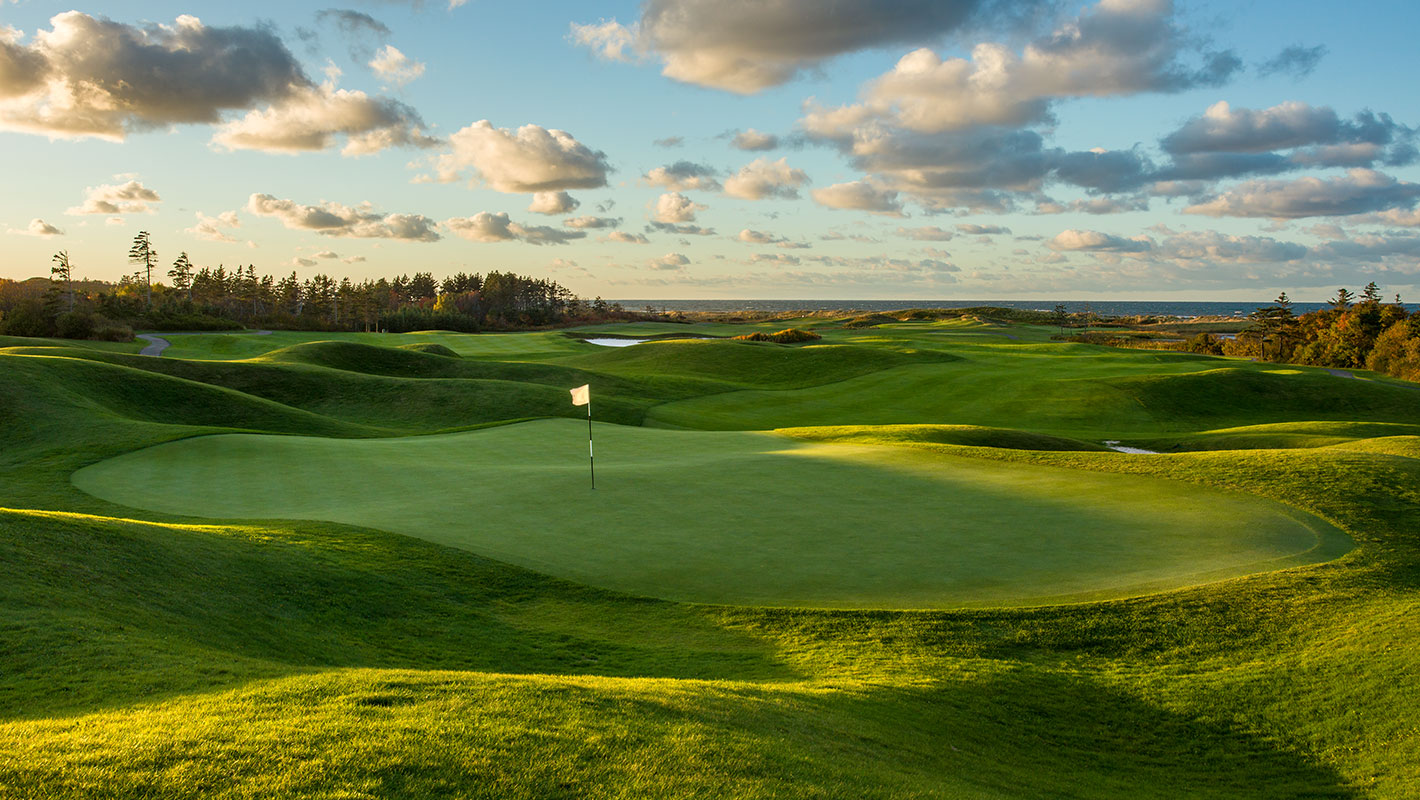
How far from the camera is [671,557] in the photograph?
12.7 metres

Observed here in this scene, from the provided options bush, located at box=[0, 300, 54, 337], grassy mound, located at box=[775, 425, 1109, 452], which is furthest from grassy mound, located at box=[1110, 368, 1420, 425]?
bush, located at box=[0, 300, 54, 337]

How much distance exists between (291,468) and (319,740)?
1662 centimetres

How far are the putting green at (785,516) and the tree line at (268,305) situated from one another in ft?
199

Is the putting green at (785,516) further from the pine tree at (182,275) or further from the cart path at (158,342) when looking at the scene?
the pine tree at (182,275)

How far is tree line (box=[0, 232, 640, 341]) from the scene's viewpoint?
221 feet

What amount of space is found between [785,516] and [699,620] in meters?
4.45

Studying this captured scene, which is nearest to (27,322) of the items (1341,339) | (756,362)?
(756,362)

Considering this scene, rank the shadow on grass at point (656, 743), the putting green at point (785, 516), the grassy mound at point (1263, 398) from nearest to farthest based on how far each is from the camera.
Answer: the shadow on grass at point (656, 743) < the putting green at point (785, 516) < the grassy mound at point (1263, 398)

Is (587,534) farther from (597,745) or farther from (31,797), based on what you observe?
(31,797)

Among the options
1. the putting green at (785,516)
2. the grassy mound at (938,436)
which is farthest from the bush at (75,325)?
the grassy mound at (938,436)

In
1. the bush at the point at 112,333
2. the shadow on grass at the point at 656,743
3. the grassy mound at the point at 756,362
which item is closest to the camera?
the shadow on grass at the point at 656,743

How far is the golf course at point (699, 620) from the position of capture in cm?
580

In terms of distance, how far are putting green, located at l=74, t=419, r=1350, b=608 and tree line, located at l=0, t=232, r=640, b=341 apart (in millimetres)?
60729

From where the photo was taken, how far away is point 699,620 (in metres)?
10.7
